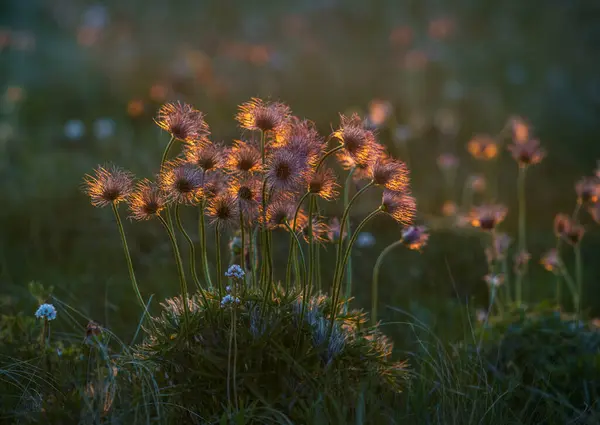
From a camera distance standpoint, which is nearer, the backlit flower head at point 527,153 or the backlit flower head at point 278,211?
the backlit flower head at point 278,211

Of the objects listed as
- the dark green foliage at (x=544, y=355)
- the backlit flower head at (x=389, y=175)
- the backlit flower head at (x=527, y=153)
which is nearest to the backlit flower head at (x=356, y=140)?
the backlit flower head at (x=389, y=175)

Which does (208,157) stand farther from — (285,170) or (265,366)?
(265,366)

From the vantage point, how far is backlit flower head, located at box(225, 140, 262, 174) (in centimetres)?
235

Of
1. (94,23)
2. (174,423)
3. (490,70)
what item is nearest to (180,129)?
(174,423)

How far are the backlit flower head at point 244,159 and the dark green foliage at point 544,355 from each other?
3.75ft

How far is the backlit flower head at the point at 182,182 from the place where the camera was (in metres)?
2.32

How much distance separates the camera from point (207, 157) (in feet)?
7.68

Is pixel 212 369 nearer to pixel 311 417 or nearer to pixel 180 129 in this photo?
pixel 311 417

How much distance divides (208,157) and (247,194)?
17 cm

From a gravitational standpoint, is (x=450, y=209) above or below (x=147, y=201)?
above

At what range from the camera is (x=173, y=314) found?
246 cm

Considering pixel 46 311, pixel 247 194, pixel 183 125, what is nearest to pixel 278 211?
pixel 247 194

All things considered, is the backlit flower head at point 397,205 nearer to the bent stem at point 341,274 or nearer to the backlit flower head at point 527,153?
the bent stem at point 341,274

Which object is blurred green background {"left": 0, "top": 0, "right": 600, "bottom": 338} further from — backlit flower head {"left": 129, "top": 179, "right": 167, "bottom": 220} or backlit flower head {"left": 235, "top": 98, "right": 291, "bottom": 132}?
backlit flower head {"left": 129, "top": 179, "right": 167, "bottom": 220}
